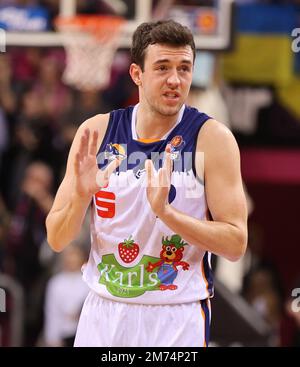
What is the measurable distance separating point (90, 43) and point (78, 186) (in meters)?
5.11

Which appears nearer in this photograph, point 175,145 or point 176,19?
point 175,145

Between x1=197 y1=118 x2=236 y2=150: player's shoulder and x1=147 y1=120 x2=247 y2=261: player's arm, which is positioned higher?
x1=197 y1=118 x2=236 y2=150: player's shoulder

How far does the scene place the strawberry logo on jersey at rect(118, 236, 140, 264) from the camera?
5539 mm

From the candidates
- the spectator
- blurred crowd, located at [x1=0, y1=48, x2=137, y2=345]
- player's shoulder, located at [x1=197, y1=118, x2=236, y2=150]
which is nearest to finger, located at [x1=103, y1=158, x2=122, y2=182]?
player's shoulder, located at [x1=197, y1=118, x2=236, y2=150]

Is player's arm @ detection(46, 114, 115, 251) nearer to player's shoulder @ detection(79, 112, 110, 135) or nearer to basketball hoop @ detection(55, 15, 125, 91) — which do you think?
player's shoulder @ detection(79, 112, 110, 135)

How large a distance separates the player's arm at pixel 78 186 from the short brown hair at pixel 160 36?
0.43m

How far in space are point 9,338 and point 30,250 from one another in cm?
112

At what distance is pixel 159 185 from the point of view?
5227mm

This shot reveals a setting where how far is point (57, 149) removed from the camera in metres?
12.2

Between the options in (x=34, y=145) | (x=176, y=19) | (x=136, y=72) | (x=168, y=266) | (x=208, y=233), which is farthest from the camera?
(x=34, y=145)

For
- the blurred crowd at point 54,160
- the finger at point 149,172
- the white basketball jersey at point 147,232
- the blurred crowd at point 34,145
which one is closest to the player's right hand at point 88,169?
the white basketball jersey at point 147,232

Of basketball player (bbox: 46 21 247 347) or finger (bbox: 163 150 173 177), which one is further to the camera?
basketball player (bbox: 46 21 247 347)

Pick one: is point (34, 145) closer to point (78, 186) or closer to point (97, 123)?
point (97, 123)

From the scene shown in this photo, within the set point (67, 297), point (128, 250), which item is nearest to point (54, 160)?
point (67, 297)
